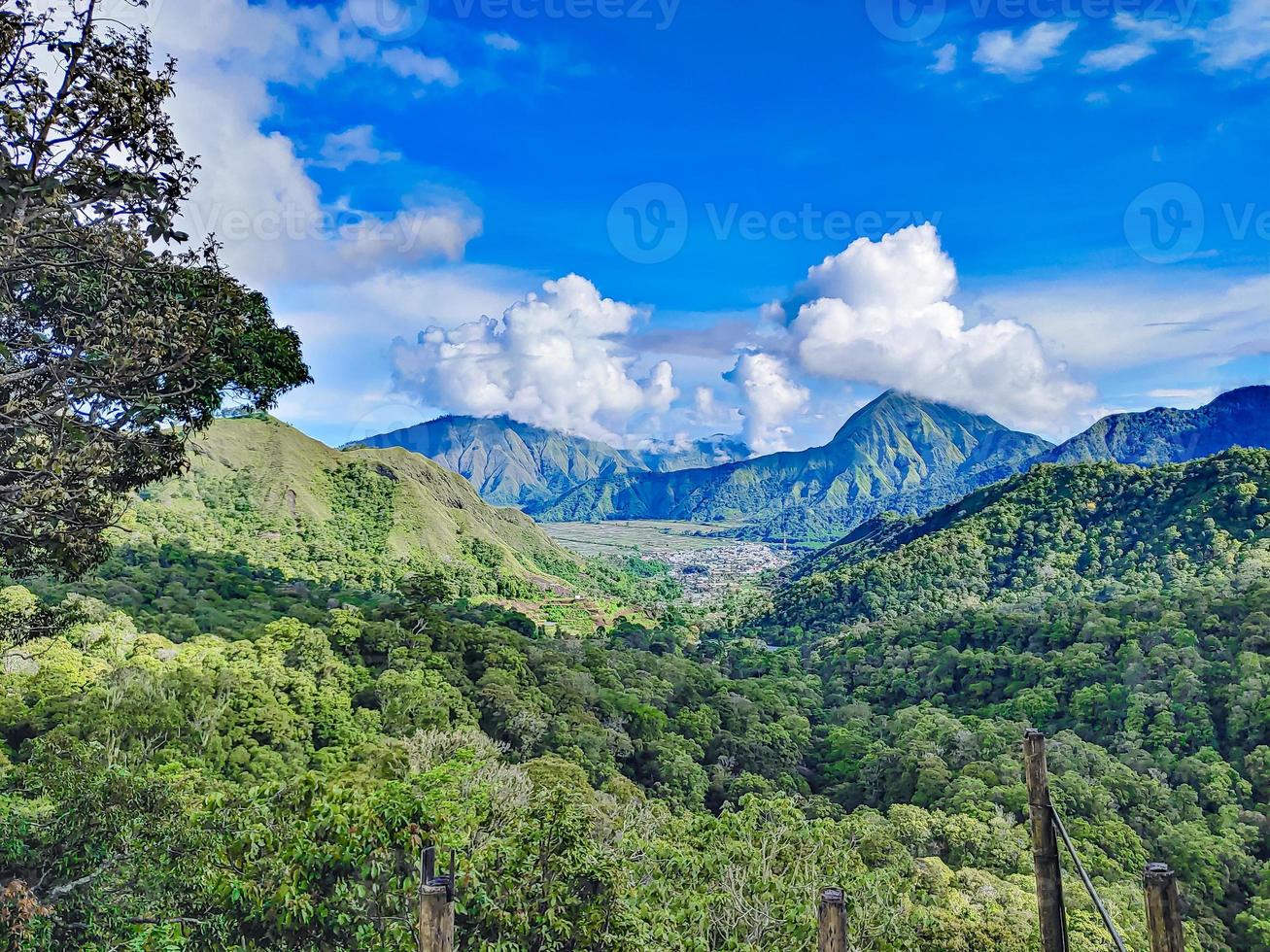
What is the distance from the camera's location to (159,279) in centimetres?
742

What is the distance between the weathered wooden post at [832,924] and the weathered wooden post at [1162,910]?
1706mm

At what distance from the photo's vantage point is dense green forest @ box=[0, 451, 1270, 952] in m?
8.49

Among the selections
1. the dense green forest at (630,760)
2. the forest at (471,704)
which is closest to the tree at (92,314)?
the forest at (471,704)

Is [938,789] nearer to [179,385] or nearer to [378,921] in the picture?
[378,921]

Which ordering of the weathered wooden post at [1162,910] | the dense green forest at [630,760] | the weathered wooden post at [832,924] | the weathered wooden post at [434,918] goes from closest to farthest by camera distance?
the weathered wooden post at [434,918], the weathered wooden post at [1162,910], the weathered wooden post at [832,924], the dense green forest at [630,760]

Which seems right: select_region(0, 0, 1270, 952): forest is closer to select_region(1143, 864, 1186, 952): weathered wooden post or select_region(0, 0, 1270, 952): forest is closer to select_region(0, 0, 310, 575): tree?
select_region(0, 0, 310, 575): tree

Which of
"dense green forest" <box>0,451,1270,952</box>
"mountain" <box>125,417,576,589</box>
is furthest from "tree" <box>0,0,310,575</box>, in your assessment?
"mountain" <box>125,417,576,589</box>

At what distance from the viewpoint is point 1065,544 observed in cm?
7869

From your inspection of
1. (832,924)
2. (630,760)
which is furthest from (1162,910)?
(630,760)

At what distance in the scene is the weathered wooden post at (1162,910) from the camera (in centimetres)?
417

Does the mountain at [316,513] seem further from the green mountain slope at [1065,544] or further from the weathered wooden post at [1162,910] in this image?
the weathered wooden post at [1162,910]

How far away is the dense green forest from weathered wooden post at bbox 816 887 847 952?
15.4 ft

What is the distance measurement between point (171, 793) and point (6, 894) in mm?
5277

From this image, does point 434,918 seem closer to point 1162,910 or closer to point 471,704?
point 1162,910
